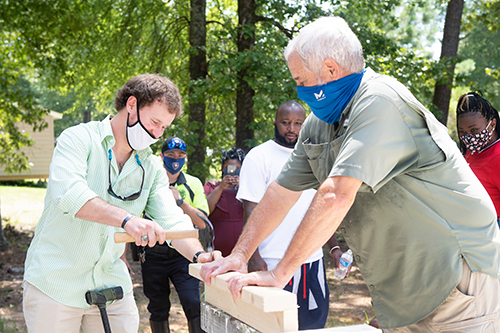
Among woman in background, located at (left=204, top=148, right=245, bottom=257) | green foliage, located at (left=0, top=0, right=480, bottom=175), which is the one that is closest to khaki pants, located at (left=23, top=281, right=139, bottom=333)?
Result: woman in background, located at (left=204, top=148, right=245, bottom=257)

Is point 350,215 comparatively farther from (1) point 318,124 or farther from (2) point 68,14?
(2) point 68,14

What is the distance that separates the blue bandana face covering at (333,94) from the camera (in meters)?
1.94

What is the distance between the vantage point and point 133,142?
261 cm

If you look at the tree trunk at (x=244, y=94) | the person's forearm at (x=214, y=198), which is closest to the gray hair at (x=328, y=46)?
the person's forearm at (x=214, y=198)

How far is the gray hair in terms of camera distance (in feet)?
6.18

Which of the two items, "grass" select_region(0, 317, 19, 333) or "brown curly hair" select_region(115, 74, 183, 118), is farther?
"grass" select_region(0, 317, 19, 333)

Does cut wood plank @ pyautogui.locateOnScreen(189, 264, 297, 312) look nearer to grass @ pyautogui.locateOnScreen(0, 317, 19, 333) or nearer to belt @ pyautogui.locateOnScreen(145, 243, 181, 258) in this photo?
belt @ pyautogui.locateOnScreen(145, 243, 181, 258)

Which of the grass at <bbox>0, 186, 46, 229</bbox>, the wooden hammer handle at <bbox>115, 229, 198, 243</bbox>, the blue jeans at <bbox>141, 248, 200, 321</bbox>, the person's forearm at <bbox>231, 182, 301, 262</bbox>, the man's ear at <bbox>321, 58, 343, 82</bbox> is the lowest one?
the grass at <bbox>0, 186, 46, 229</bbox>

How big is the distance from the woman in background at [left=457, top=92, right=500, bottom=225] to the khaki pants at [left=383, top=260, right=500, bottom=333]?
2.13 m

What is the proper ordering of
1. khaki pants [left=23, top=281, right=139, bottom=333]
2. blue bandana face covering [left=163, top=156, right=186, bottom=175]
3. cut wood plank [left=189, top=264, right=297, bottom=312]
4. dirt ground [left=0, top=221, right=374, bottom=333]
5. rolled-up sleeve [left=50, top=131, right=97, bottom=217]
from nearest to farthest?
cut wood plank [left=189, top=264, right=297, bottom=312] < rolled-up sleeve [left=50, top=131, right=97, bottom=217] < khaki pants [left=23, top=281, right=139, bottom=333] < blue bandana face covering [left=163, top=156, right=186, bottom=175] < dirt ground [left=0, top=221, right=374, bottom=333]

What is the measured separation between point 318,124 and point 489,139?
7.06ft

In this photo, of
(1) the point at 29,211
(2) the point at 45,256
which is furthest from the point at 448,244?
(1) the point at 29,211

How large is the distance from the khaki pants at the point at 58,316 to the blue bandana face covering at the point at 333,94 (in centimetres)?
162

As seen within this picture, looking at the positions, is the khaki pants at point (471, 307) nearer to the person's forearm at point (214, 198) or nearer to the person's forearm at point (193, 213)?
the person's forearm at point (193, 213)
